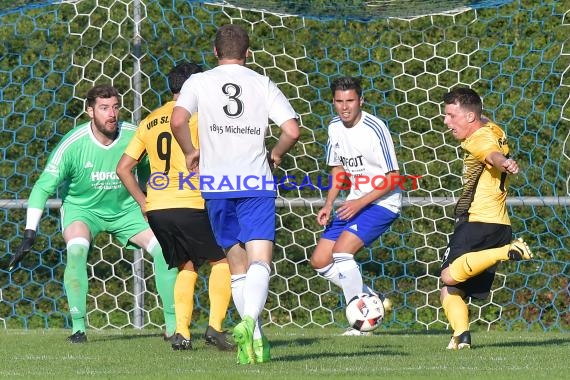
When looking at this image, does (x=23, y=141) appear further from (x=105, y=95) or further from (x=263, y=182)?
(x=263, y=182)

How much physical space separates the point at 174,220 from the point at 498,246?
208 centimetres

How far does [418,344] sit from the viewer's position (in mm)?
8914

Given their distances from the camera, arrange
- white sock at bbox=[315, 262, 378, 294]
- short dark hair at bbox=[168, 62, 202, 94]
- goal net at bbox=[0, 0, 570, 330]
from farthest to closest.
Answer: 1. goal net at bbox=[0, 0, 570, 330]
2. white sock at bbox=[315, 262, 378, 294]
3. short dark hair at bbox=[168, 62, 202, 94]

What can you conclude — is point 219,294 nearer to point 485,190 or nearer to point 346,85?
point 485,190

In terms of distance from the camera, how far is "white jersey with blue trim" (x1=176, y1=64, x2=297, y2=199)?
719 centimetres

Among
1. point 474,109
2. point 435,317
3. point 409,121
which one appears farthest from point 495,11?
point 474,109

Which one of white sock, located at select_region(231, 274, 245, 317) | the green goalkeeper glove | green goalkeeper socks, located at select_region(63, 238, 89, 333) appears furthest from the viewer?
green goalkeeper socks, located at select_region(63, 238, 89, 333)

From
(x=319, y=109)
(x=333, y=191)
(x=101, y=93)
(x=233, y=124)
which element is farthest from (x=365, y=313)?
(x=319, y=109)

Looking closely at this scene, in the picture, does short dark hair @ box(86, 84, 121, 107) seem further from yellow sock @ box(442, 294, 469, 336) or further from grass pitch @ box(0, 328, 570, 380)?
yellow sock @ box(442, 294, 469, 336)

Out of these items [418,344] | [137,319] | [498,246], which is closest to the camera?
[498,246]

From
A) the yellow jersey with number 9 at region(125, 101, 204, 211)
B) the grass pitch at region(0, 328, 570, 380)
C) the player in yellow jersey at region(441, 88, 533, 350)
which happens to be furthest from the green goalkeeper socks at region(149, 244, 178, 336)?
the player in yellow jersey at region(441, 88, 533, 350)

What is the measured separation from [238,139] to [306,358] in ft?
4.49

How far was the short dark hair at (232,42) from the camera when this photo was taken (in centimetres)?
721

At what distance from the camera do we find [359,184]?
9.61 metres
